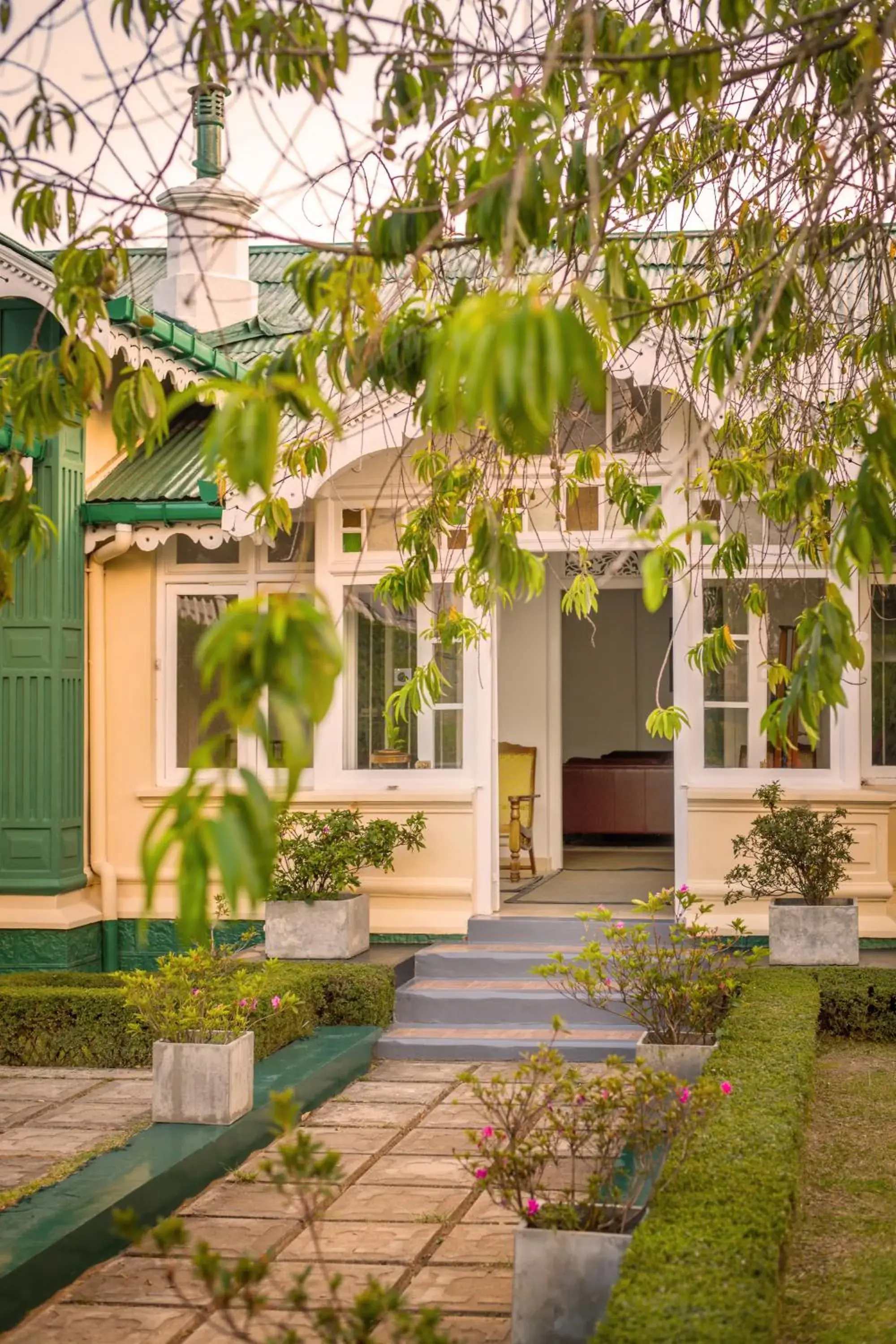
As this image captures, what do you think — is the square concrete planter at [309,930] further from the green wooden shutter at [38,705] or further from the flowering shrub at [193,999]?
the flowering shrub at [193,999]

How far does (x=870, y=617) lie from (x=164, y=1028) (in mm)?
5561

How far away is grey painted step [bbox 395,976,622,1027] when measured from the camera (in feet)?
29.8

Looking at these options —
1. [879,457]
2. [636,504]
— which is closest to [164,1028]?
[636,504]

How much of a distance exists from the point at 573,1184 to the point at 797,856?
17.5ft

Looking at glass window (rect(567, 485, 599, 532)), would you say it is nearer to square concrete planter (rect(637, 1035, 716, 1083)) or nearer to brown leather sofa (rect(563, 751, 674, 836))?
square concrete planter (rect(637, 1035, 716, 1083))

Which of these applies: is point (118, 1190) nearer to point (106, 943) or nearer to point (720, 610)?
point (106, 943)

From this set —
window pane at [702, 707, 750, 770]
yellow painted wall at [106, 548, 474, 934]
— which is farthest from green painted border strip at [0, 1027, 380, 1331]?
window pane at [702, 707, 750, 770]

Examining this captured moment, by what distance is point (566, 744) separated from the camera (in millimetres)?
18062

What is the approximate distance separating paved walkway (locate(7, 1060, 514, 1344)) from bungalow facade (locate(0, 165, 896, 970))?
131 inches

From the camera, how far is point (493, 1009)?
9.13 metres

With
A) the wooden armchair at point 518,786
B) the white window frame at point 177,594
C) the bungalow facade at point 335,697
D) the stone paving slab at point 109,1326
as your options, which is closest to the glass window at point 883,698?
the bungalow facade at point 335,697

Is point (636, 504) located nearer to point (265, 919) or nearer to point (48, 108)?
point (48, 108)

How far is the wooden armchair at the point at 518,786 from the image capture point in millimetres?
12883

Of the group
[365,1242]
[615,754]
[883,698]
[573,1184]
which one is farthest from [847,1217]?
[615,754]
